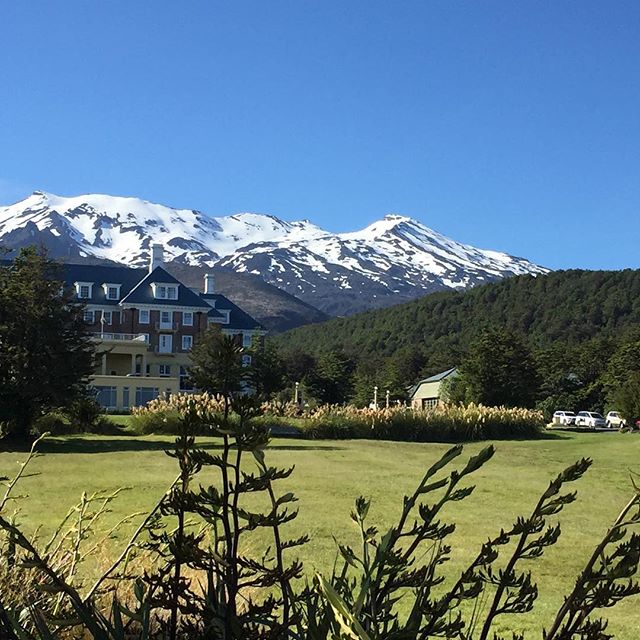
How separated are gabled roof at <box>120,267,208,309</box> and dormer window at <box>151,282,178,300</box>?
8.4 inches

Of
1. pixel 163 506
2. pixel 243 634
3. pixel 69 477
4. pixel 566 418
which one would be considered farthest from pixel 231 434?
pixel 566 418

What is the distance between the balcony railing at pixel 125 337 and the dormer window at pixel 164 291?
306cm

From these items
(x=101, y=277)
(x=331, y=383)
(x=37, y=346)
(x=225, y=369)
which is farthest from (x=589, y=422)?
(x=225, y=369)

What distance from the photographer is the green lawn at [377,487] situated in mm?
6484

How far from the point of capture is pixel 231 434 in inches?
43.1

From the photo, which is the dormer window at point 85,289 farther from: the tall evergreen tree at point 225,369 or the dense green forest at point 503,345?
the tall evergreen tree at point 225,369

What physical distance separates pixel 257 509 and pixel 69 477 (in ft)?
12.9

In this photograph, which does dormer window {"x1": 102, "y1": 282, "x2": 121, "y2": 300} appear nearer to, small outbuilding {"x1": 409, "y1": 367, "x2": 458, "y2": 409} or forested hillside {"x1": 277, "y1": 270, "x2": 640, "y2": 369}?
small outbuilding {"x1": 409, "y1": 367, "x2": 458, "y2": 409}

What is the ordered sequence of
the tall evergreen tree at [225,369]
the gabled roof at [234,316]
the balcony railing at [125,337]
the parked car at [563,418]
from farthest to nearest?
1. the gabled roof at [234,316]
2. the parked car at [563,418]
3. the balcony railing at [125,337]
4. the tall evergreen tree at [225,369]

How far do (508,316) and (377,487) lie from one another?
298 ft

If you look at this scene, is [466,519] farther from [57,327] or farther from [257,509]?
[57,327]

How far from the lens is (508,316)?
99188 millimetres

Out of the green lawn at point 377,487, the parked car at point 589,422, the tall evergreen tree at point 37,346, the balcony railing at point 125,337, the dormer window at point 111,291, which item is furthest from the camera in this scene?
the dormer window at point 111,291

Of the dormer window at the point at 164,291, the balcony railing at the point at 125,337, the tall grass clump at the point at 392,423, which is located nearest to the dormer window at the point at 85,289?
the balcony railing at the point at 125,337
